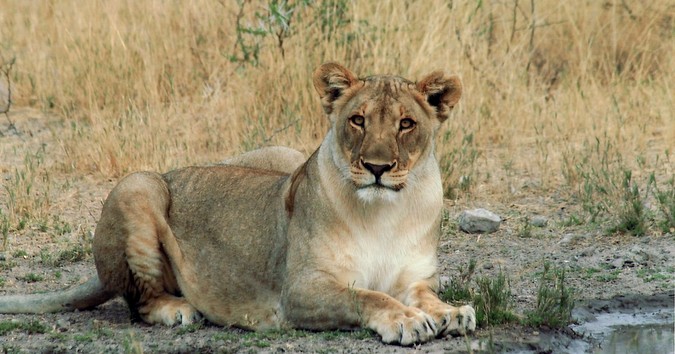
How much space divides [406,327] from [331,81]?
49.4 inches

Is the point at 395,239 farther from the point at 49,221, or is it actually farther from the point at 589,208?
Result: the point at 49,221

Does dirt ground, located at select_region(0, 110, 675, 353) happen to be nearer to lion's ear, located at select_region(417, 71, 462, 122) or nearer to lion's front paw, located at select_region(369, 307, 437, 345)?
lion's front paw, located at select_region(369, 307, 437, 345)

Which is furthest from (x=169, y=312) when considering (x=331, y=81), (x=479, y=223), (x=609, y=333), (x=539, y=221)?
(x=539, y=221)

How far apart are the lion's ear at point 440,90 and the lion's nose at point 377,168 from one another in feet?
1.92

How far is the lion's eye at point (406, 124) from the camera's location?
5379mm

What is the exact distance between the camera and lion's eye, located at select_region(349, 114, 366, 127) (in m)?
5.37

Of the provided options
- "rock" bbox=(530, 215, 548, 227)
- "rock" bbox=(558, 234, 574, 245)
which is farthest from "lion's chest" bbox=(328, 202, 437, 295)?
"rock" bbox=(530, 215, 548, 227)

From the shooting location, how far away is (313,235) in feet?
18.1

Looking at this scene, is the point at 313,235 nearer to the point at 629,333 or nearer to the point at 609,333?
the point at 609,333

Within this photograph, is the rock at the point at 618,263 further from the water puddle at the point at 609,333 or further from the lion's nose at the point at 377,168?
the lion's nose at the point at 377,168

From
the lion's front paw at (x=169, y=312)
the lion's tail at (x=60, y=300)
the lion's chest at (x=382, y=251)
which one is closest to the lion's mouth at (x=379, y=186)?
the lion's chest at (x=382, y=251)

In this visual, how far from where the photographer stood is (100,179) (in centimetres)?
887

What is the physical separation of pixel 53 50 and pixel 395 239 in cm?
646

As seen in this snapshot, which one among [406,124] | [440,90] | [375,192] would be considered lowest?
[375,192]
